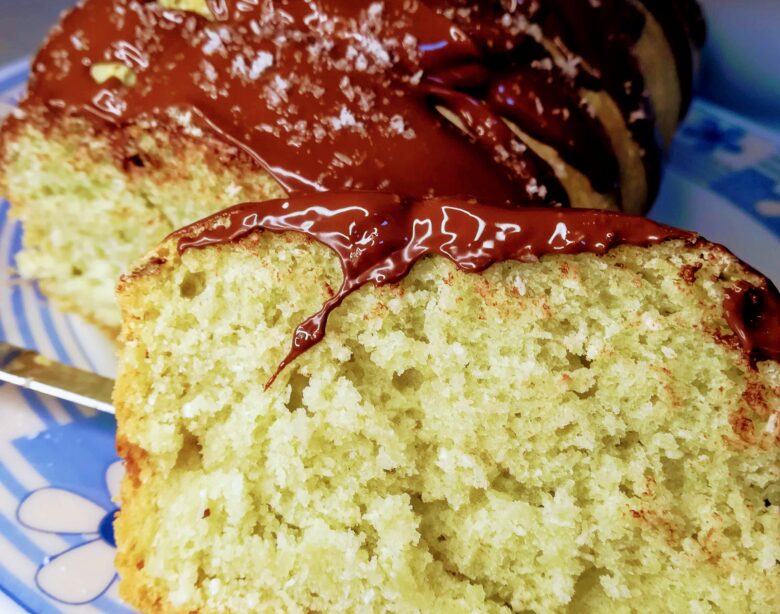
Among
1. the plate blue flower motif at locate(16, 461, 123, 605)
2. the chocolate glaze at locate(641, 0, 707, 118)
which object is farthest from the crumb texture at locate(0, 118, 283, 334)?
the chocolate glaze at locate(641, 0, 707, 118)

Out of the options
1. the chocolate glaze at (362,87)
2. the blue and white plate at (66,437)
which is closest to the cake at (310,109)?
the chocolate glaze at (362,87)

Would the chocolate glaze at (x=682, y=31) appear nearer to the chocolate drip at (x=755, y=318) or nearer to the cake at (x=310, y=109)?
the cake at (x=310, y=109)

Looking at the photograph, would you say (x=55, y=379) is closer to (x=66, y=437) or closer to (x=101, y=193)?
(x=66, y=437)

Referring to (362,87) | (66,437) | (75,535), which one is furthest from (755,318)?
(66,437)

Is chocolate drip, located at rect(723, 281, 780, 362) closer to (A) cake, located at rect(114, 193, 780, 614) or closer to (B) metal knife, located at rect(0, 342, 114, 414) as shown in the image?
(A) cake, located at rect(114, 193, 780, 614)

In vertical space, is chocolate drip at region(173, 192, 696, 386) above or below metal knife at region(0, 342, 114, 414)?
above

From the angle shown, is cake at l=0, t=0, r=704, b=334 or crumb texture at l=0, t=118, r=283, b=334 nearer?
cake at l=0, t=0, r=704, b=334
